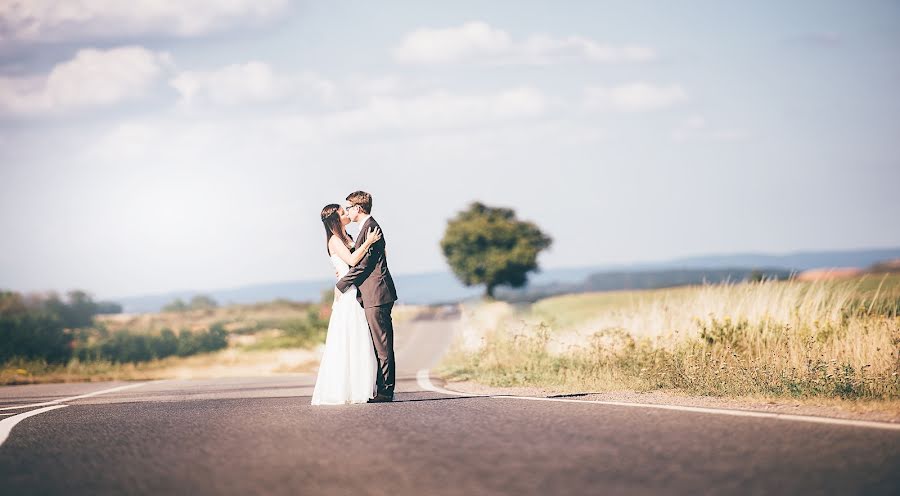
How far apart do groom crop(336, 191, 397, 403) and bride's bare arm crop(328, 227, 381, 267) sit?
5 cm

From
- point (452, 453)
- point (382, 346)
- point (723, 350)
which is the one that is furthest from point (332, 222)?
point (723, 350)

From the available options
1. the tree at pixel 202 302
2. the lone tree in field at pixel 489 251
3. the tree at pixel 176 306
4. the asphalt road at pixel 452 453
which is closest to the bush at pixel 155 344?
the asphalt road at pixel 452 453

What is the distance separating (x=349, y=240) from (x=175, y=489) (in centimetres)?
603

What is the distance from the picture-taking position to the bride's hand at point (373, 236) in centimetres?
1098

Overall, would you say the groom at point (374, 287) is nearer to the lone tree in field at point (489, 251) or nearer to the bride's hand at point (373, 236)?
the bride's hand at point (373, 236)

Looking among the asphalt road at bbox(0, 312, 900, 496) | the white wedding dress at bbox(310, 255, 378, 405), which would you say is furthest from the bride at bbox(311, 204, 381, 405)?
the asphalt road at bbox(0, 312, 900, 496)

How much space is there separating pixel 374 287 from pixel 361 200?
104cm

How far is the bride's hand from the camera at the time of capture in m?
11.0

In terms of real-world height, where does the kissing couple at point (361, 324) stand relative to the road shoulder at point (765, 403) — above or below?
above

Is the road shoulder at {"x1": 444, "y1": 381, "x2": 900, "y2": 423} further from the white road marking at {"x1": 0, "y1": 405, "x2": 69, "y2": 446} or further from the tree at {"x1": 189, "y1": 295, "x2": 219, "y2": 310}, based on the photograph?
the tree at {"x1": 189, "y1": 295, "x2": 219, "y2": 310}

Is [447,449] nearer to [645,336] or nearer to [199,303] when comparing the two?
[645,336]

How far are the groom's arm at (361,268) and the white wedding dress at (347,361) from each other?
126mm

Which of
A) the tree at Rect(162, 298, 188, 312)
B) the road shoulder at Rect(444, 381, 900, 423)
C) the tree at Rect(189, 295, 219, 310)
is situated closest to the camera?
the road shoulder at Rect(444, 381, 900, 423)

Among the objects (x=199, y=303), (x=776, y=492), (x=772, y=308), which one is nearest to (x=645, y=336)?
(x=772, y=308)
